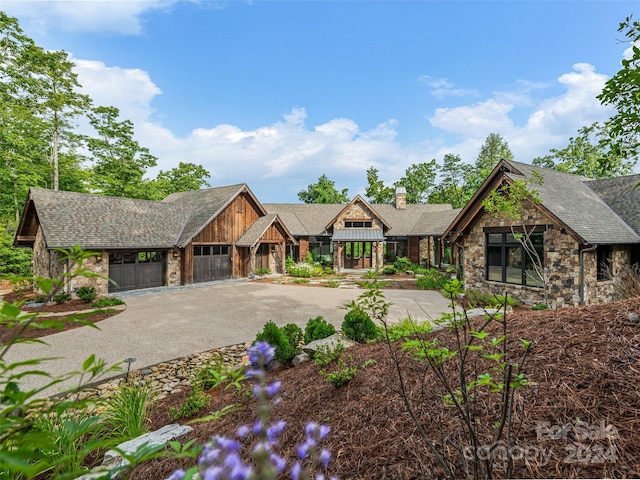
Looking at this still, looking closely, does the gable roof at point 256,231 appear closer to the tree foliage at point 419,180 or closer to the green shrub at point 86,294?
the green shrub at point 86,294

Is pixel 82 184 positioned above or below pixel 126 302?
above

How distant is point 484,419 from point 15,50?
33.7 metres

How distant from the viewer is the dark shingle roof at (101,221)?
48.4 ft

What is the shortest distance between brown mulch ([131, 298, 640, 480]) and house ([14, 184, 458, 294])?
11.5 metres

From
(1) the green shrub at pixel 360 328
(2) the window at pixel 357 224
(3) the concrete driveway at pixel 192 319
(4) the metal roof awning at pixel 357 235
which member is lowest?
(3) the concrete driveway at pixel 192 319

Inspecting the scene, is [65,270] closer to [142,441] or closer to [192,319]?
[192,319]

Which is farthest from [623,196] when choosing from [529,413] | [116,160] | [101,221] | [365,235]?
[116,160]

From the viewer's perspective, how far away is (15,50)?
22328mm

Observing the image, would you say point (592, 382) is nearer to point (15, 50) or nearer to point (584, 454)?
point (584, 454)

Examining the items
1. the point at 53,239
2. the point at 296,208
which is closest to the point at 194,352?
the point at 53,239

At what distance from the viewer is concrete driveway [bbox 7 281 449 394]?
777cm

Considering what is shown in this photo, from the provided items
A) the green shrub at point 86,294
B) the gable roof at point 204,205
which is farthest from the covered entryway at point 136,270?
the green shrub at point 86,294

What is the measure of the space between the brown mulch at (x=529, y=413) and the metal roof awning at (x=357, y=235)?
21.8 metres

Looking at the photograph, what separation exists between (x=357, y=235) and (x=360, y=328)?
67.1ft
